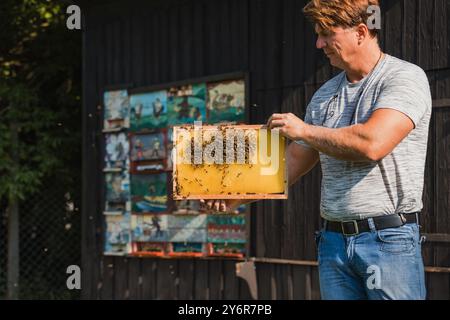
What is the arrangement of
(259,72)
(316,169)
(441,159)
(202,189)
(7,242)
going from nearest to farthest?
1. (202,189)
2. (441,159)
3. (316,169)
4. (259,72)
5. (7,242)

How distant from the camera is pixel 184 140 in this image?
3.74 meters

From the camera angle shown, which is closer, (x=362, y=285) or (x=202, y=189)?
(x=362, y=285)

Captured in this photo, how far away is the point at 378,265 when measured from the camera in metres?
3.27

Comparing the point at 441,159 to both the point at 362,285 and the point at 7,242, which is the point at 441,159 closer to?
the point at 362,285

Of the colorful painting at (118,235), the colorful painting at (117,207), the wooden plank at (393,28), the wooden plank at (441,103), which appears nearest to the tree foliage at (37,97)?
the colorful painting at (117,207)

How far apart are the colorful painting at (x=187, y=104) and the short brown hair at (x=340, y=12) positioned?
13.9 feet

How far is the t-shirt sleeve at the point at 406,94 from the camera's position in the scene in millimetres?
3266

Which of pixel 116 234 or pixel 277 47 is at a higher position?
pixel 277 47

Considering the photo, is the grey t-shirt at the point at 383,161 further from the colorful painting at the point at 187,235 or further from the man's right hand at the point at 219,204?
the colorful painting at the point at 187,235

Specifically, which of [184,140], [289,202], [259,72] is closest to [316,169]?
[289,202]

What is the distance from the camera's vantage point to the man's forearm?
3.22 metres

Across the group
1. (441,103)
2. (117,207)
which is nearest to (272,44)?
(441,103)

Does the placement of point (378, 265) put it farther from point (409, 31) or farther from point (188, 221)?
point (188, 221)

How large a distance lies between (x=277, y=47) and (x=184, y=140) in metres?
3.61
